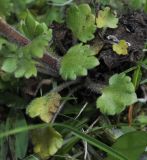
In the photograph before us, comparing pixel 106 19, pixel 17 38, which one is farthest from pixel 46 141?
pixel 106 19

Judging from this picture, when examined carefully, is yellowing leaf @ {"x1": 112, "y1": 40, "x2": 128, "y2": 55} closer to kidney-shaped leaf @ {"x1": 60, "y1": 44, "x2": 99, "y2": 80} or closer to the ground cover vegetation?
the ground cover vegetation

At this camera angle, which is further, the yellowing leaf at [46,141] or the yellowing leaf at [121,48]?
the yellowing leaf at [121,48]

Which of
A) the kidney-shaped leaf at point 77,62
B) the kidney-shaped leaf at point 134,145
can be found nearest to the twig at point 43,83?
the kidney-shaped leaf at point 77,62

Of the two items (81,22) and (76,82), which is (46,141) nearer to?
(76,82)

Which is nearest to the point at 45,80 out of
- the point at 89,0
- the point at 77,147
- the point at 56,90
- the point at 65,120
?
the point at 56,90

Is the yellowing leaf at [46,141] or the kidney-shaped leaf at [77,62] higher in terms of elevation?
the kidney-shaped leaf at [77,62]

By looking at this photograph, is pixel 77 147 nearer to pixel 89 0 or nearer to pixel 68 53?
pixel 68 53

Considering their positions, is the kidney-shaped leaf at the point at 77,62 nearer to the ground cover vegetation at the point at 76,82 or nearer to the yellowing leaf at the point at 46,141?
the ground cover vegetation at the point at 76,82

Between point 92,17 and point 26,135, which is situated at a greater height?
point 92,17
